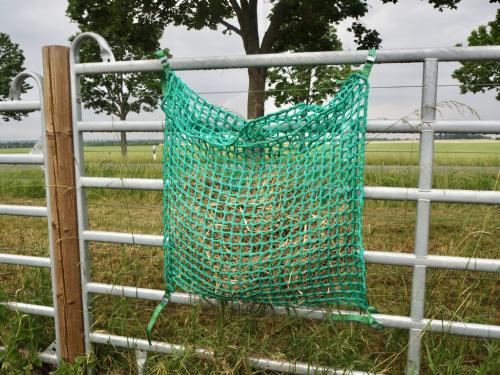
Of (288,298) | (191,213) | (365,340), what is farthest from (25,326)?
(365,340)

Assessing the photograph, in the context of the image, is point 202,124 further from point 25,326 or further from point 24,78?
point 25,326

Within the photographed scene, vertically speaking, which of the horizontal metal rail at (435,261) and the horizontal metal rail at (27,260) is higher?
the horizontal metal rail at (435,261)

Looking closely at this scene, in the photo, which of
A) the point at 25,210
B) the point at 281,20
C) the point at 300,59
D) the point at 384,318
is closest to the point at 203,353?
the point at 384,318

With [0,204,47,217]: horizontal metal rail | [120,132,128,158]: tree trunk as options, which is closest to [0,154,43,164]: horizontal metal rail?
[0,204,47,217]: horizontal metal rail

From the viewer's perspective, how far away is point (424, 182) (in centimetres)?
192

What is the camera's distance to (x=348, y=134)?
6.14 feet

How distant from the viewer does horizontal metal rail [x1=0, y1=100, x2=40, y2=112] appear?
239 cm

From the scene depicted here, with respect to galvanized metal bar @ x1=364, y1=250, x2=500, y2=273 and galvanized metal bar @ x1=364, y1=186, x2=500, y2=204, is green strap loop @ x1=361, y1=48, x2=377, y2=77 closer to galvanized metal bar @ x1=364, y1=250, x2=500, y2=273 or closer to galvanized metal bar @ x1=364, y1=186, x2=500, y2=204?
galvanized metal bar @ x1=364, y1=186, x2=500, y2=204

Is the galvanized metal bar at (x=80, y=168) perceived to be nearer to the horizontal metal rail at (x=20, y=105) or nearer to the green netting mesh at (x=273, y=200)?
the horizontal metal rail at (x=20, y=105)

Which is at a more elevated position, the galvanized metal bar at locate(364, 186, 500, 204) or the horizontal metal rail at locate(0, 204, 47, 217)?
the galvanized metal bar at locate(364, 186, 500, 204)

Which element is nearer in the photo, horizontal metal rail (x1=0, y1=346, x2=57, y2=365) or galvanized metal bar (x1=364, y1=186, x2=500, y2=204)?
galvanized metal bar (x1=364, y1=186, x2=500, y2=204)

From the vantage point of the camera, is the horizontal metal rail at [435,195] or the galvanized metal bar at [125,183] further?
the galvanized metal bar at [125,183]

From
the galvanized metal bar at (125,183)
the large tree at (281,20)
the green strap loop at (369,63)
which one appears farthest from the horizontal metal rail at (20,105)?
the large tree at (281,20)

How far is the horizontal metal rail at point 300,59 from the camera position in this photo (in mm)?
1844
